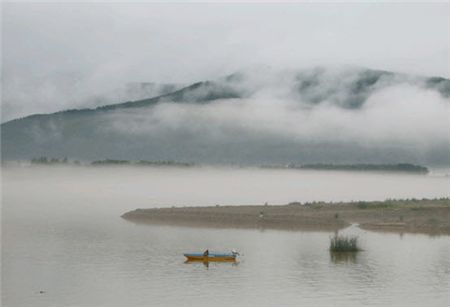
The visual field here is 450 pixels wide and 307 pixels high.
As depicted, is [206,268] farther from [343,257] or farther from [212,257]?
[343,257]

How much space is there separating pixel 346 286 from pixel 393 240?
22524mm

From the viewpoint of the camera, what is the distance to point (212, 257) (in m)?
46.5

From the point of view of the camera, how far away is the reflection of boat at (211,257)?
46.2 m

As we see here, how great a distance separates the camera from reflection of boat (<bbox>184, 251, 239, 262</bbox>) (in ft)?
151

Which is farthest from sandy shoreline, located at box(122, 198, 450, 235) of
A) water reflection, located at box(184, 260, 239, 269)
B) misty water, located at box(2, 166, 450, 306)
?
water reflection, located at box(184, 260, 239, 269)

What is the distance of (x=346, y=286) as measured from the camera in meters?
39.3

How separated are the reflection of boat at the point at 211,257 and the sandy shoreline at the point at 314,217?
23058mm

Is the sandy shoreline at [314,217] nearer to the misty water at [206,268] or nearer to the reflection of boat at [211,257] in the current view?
the misty water at [206,268]

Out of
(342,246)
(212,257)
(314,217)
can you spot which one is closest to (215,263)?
(212,257)

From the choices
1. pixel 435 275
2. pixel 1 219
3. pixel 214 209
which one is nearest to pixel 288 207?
pixel 214 209

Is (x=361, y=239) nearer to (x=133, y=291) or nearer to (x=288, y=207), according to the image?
(x=288, y=207)

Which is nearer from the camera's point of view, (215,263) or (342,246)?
(215,263)

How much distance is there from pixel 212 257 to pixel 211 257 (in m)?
0.07

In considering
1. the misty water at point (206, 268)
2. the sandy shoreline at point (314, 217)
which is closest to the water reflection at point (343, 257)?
the misty water at point (206, 268)
